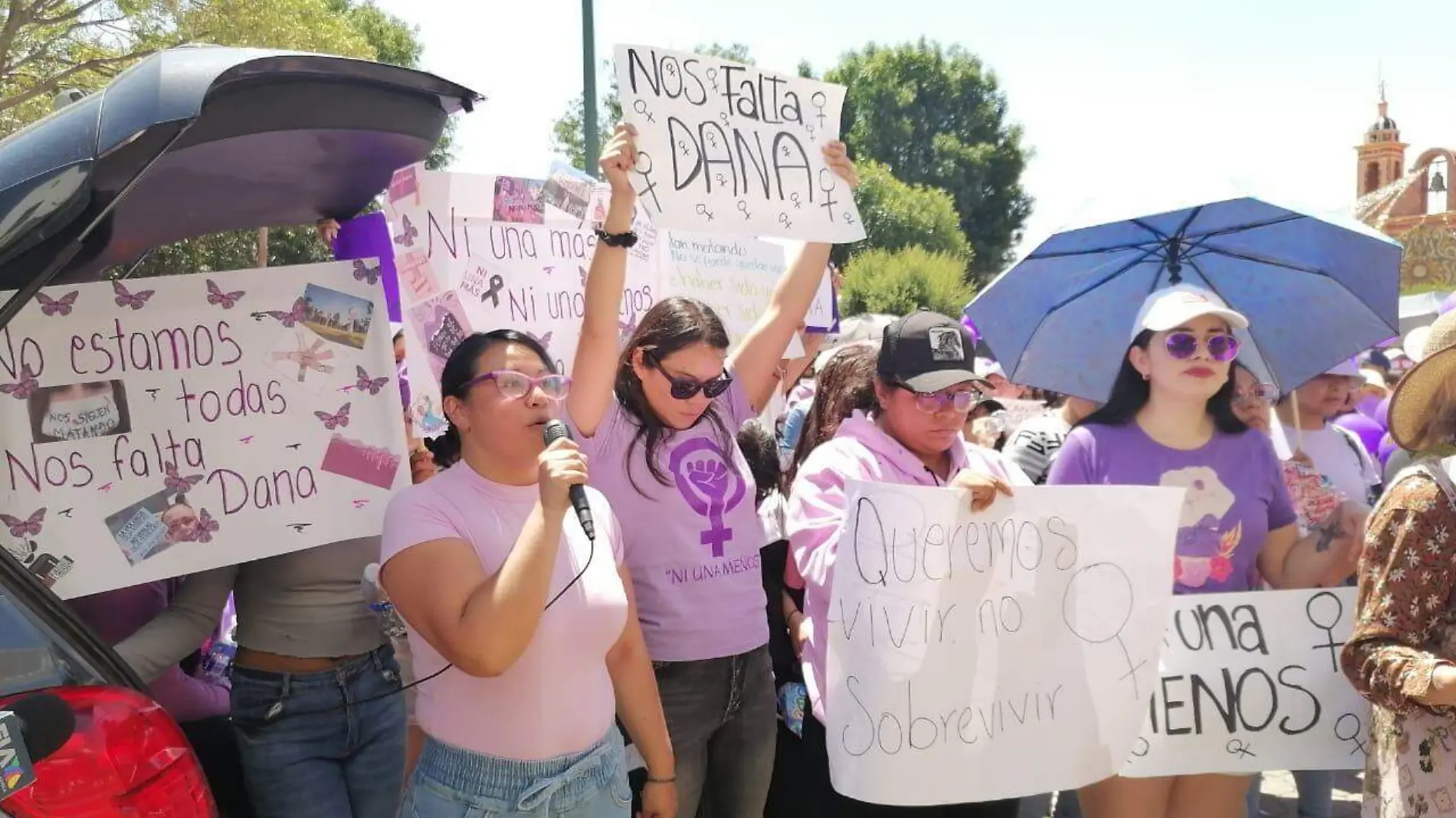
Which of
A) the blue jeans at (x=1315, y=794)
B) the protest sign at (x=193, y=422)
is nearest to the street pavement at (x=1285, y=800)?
the blue jeans at (x=1315, y=794)

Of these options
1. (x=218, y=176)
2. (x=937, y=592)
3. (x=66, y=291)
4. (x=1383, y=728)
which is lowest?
(x=1383, y=728)

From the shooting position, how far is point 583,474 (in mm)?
1976

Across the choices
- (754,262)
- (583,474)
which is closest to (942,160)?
(754,262)

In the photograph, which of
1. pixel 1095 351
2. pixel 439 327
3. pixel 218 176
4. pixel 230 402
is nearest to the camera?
pixel 218 176

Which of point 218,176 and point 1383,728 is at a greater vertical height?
point 218,176

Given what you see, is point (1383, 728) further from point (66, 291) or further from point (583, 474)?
point (66, 291)

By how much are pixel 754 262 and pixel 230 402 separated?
260cm

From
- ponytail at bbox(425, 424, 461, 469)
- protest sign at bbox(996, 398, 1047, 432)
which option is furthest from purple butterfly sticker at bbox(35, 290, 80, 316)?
protest sign at bbox(996, 398, 1047, 432)

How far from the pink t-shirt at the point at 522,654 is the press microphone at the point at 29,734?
69 cm

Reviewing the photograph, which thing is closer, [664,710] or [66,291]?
[66,291]

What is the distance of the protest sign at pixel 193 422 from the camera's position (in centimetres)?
244

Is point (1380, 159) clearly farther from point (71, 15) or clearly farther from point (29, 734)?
point (29, 734)

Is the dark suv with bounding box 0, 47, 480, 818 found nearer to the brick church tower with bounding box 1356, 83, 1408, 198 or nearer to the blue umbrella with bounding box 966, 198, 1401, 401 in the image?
the blue umbrella with bounding box 966, 198, 1401, 401

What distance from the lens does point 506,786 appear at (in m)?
2.10
